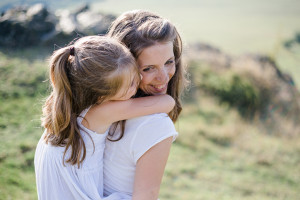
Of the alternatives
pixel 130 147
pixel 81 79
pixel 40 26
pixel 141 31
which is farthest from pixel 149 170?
pixel 40 26

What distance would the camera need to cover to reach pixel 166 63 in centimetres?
207

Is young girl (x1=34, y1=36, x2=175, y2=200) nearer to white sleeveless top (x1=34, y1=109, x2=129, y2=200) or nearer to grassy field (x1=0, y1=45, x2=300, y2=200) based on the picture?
white sleeveless top (x1=34, y1=109, x2=129, y2=200)

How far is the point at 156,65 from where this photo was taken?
1.96m

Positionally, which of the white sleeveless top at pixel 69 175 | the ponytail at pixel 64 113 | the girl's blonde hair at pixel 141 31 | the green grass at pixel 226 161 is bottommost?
the green grass at pixel 226 161

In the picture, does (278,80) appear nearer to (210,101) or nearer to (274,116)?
(274,116)

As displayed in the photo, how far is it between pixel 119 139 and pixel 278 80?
9.17 metres

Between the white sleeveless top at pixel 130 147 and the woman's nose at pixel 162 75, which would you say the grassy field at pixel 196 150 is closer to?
the woman's nose at pixel 162 75

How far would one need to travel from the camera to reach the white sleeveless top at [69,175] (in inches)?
67.1

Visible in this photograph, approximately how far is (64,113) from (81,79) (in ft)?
0.77

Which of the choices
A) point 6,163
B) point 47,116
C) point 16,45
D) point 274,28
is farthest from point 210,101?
point 274,28

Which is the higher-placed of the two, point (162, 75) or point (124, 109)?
point (162, 75)

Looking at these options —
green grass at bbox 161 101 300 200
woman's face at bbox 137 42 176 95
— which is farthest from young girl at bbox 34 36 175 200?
green grass at bbox 161 101 300 200

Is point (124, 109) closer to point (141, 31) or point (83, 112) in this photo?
point (83, 112)

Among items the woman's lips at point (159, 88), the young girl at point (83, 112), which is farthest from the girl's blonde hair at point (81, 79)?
the woman's lips at point (159, 88)
